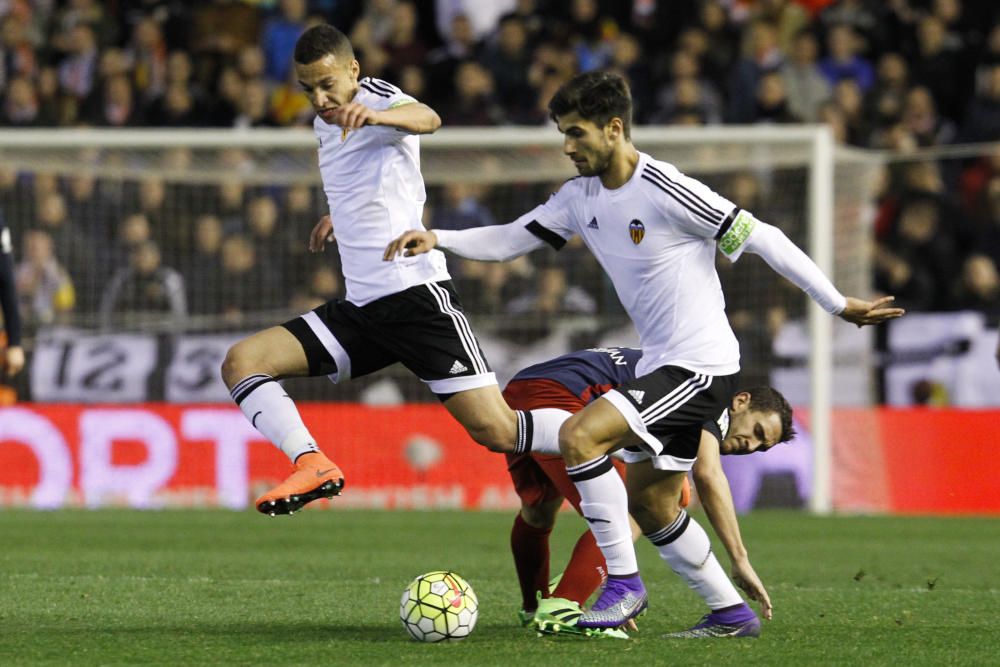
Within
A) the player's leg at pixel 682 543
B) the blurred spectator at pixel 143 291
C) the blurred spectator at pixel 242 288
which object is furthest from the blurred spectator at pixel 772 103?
the player's leg at pixel 682 543

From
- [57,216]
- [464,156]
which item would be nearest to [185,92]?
[57,216]

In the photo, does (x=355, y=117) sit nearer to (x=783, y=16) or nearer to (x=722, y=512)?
(x=722, y=512)

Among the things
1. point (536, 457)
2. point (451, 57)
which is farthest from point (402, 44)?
point (536, 457)

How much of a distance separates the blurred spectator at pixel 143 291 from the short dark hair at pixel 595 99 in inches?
326

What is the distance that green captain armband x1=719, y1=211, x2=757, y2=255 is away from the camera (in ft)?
18.8

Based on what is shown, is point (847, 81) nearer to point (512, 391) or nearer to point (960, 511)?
point (960, 511)

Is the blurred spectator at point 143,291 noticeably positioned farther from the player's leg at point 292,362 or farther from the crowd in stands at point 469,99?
the player's leg at point 292,362

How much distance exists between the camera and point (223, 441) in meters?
13.1

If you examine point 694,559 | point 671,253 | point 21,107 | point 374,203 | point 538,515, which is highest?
point 21,107

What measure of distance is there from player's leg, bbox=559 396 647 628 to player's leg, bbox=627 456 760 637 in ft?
0.34

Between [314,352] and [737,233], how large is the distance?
1.78 m

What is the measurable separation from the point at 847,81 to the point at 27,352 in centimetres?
744

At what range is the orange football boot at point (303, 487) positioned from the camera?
5.90 m

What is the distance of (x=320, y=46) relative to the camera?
643cm
